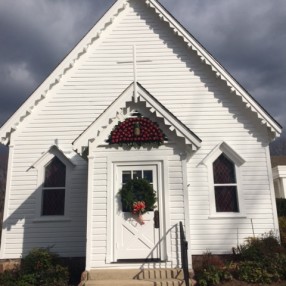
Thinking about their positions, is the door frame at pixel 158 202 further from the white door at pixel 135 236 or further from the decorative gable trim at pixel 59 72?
the decorative gable trim at pixel 59 72

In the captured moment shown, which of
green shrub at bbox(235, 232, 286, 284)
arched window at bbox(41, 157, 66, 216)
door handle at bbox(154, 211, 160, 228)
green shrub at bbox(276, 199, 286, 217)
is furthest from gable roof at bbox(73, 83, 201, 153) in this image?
green shrub at bbox(276, 199, 286, 217)

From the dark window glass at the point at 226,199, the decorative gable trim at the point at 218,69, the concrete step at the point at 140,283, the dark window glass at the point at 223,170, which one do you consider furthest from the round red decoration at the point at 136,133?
the decorative gable trim at the point at 218,69

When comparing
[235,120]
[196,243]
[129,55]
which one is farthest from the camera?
[129,55]

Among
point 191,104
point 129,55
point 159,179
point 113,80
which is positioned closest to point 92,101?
point 113,80

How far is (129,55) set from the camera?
11438 millimetres

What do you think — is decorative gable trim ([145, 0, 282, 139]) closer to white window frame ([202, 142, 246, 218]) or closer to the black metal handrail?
white window frame ([202, 142, 246, 218])

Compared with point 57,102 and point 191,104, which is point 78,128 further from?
point 191,104

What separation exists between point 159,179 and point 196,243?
266 centimetres

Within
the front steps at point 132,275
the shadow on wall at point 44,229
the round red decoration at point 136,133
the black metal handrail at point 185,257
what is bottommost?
the front steps at point 132,275

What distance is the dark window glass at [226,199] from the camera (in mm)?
9992

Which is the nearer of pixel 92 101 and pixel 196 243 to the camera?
pixel 196 243

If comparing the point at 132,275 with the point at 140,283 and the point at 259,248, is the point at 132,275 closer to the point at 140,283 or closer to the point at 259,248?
the point at 140,283

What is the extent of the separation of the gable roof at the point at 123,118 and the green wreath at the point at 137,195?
145 centimetres

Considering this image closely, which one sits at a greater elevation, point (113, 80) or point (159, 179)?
point (113, 80)
